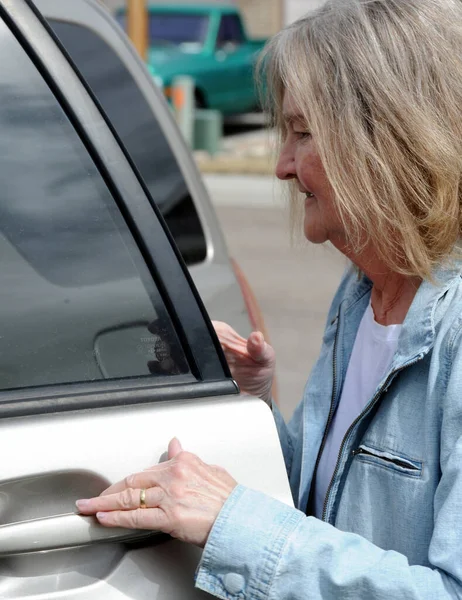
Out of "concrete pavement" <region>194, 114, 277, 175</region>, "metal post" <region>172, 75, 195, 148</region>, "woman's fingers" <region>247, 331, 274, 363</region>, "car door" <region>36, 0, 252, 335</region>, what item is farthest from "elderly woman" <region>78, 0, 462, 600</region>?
"metal post" <region>172, 75, 195, 148</region>

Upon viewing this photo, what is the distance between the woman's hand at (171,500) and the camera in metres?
1.24

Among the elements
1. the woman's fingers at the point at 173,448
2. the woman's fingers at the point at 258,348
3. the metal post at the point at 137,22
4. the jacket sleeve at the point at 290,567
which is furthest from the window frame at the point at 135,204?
the metal post at the point at 137,22

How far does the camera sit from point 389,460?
4.79ft

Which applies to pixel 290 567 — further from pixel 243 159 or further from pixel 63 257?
pixel 243 159

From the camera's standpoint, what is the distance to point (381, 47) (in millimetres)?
1549

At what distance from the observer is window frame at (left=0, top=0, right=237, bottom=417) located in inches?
55.6

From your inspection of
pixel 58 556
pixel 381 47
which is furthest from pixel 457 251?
pixel 58 556

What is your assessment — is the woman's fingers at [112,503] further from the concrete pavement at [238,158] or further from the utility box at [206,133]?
the utility box at [206,133]

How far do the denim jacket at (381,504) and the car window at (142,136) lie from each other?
1055 mm

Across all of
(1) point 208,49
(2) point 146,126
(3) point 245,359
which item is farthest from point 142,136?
(1) point 208,49

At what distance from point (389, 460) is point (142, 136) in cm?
154

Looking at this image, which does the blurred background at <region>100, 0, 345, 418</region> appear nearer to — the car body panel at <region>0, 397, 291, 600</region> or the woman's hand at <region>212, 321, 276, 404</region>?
the woman's hand at <region>212, 321, 276, 404</region>

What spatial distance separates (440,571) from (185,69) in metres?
14.8

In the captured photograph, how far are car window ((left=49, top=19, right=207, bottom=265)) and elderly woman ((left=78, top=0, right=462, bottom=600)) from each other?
949 millimetres
